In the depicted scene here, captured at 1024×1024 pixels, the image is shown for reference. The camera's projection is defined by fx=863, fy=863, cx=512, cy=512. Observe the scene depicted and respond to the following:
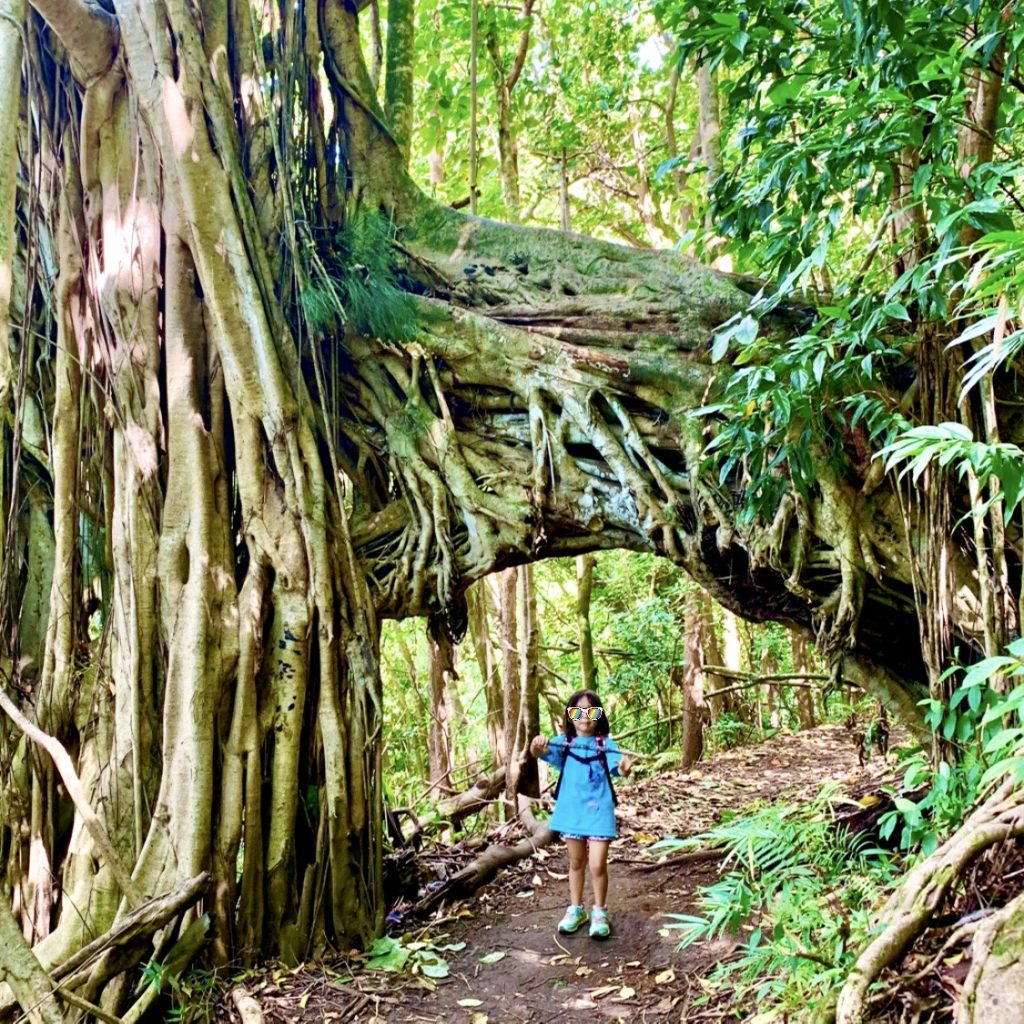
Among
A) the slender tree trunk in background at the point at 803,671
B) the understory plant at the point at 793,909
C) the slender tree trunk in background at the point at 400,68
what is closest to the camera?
the understory plant at the point at 793,909

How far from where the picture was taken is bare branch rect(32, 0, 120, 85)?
136 inches

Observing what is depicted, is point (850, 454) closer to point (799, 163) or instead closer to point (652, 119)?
point (799, 163)

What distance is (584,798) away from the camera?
3.40 m

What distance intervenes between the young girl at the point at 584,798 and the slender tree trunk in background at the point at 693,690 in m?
3.46

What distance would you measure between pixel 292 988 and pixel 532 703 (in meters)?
2.91

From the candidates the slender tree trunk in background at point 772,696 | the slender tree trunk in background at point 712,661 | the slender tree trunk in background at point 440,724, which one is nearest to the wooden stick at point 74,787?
the slender tree trunk in background at point 440,724

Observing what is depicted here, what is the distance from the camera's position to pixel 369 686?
361 cm

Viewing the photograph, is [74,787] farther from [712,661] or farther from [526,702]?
[712,661]

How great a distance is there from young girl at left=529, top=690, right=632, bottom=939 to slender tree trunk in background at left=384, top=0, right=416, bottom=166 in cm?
318

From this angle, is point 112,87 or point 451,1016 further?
point 112,87

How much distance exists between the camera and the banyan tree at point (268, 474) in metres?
3.23

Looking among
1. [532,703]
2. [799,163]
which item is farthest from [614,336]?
[532,703]

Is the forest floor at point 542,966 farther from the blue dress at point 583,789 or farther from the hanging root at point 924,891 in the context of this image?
the hanging root at point 924,891

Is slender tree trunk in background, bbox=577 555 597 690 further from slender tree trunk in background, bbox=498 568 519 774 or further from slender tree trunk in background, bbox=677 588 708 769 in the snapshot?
slender tree trunk in background, bbox=677 588 708 769
